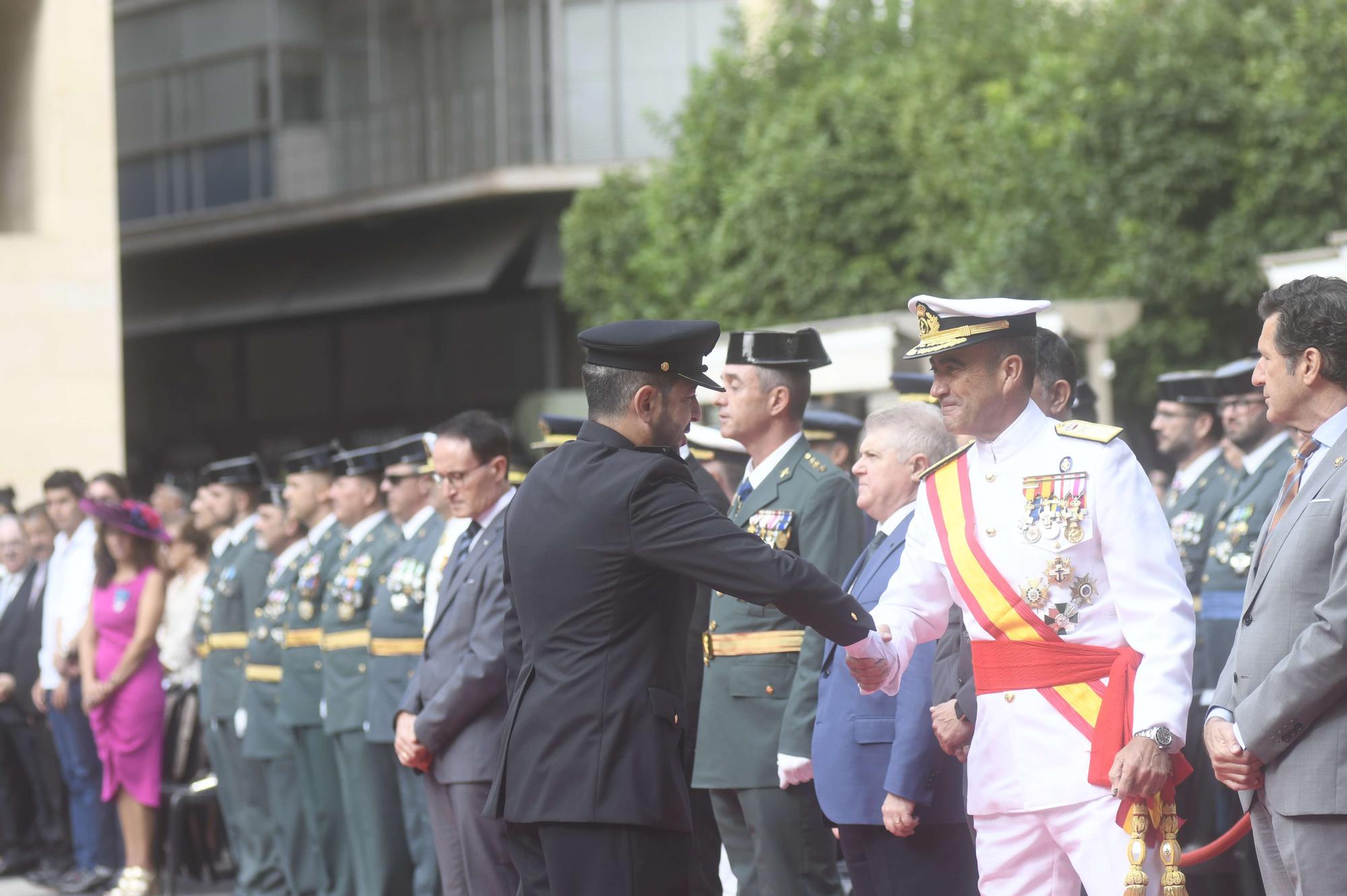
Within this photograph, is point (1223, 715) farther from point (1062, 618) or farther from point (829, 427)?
point (829, 427)

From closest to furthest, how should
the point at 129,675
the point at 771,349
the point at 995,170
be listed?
the point at 771,349 < the point at 129,675 < the point at 995,170

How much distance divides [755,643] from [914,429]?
92 cm

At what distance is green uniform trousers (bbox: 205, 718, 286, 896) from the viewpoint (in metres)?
9.75

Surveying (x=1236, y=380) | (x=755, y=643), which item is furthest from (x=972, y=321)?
(x=1236, y=380)

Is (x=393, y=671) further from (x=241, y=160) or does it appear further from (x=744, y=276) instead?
(x=241, y=160)

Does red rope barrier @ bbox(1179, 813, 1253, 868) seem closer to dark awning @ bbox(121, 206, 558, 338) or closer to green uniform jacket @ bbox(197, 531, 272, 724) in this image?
green uniform jacket @ bbox(197, 531, 272, 724)

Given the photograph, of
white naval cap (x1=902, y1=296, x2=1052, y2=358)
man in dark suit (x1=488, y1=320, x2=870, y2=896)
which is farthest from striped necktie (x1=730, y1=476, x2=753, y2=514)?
man in dark suit (x1=488, y1=320, x2=870, y2=896)

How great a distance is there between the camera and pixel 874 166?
22.8 meters

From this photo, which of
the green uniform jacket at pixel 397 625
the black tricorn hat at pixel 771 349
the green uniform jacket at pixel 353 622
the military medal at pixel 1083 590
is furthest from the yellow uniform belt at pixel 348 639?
the military medal at pixel 1083 590

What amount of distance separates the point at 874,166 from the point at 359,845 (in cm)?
1541

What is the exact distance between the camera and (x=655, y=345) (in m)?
4.58

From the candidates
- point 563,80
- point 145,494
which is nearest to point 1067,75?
point 563,80

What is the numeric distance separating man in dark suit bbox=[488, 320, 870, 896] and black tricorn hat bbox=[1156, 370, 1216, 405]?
16.6ft

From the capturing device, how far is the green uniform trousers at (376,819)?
8.80 metres
